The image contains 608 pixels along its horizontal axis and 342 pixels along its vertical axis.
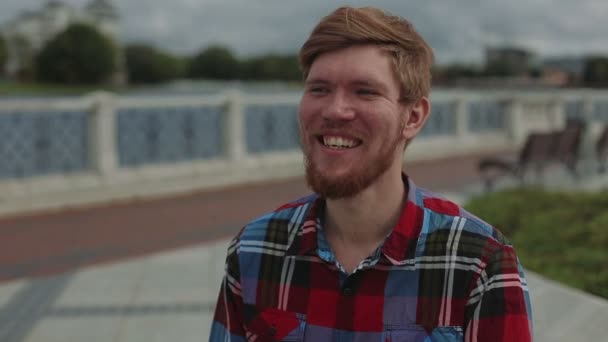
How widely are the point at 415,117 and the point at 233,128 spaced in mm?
10021

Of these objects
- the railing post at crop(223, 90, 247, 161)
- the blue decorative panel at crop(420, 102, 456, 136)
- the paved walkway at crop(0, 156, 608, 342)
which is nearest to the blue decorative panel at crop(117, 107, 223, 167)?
the railing post at crop(223, 90, 247, 161)

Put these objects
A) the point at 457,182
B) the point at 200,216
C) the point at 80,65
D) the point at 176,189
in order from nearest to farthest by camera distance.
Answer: the point at 200,216, the point at 176,189, the point at 457,182, the point at 80,65

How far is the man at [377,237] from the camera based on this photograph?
1518 mm

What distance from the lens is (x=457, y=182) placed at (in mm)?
11320

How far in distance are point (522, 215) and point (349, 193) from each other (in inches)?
216

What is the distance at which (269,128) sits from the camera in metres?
12.7

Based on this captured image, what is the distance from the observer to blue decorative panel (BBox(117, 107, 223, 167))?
10633 millimetres

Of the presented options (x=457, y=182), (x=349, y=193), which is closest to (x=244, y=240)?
(x=349, y=193)

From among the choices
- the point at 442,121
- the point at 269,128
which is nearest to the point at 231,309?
the point at 269,128

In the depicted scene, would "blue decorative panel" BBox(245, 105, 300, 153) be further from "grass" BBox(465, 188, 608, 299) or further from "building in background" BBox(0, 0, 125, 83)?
"building in background" BBox(0, 0, 125, 83)

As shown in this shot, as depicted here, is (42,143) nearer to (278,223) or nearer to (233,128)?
(233,128)

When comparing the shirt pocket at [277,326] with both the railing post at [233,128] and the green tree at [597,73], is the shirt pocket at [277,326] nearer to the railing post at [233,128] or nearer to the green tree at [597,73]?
the railing post at [233,128]

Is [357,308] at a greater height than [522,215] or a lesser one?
greater

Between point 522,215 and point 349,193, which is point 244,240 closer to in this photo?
point 349,193
